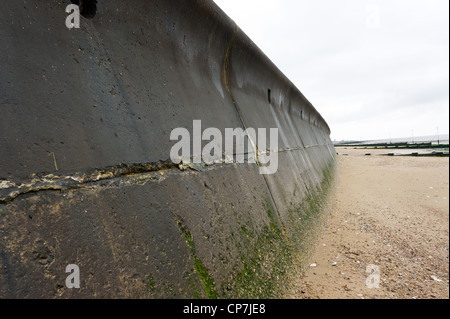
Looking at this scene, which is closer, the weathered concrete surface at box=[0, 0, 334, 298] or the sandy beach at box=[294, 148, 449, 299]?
the weathered concrete surface at box=[0, 0, 334, 298]

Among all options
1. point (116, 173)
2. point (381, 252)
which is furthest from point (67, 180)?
point (381, 252)

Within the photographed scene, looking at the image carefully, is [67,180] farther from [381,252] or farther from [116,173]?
[381,252]

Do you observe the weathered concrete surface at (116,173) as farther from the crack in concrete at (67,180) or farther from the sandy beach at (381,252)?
the sandy beach at (381,252)

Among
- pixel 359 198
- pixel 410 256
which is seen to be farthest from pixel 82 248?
pixel 359 198

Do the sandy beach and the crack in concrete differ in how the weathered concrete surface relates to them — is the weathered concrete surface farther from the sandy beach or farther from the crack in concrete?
the sandy beach

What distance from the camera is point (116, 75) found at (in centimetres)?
120

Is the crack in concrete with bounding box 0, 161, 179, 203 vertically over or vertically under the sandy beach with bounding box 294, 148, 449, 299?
over

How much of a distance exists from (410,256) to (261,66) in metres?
2.92

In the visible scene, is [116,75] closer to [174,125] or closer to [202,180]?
[174,125]

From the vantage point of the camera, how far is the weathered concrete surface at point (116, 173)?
773 mm

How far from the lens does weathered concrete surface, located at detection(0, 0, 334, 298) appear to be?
77 centimetres

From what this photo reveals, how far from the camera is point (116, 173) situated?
3.43ft

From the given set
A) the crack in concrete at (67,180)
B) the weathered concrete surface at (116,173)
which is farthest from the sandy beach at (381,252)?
the crack in concrete at (67,180)

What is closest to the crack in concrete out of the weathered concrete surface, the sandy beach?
the weathered concrete surface
